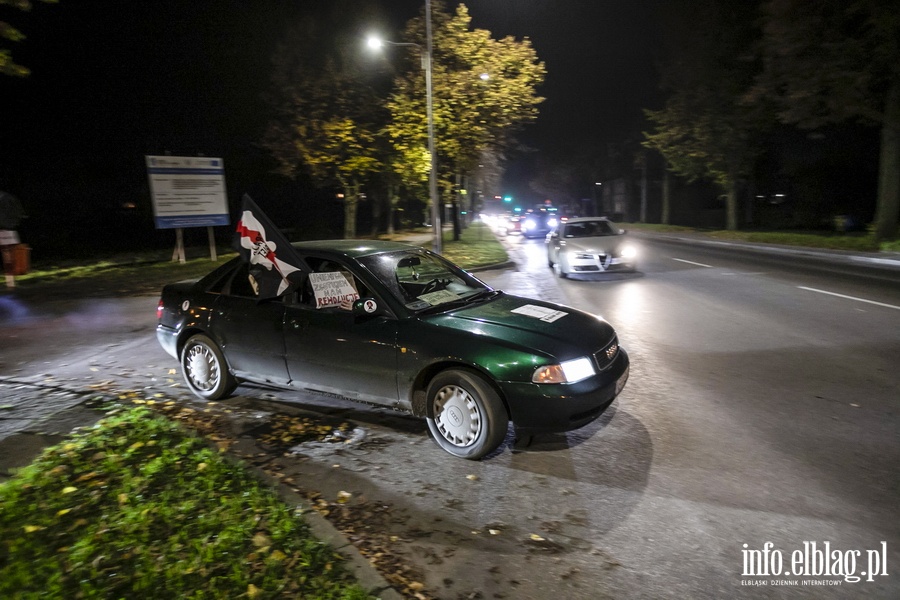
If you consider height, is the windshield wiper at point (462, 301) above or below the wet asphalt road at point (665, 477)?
above

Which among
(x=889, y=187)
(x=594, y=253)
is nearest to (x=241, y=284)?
(x=594, y=253)

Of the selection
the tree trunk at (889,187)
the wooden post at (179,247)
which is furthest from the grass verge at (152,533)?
the tree trunk at (889,187)

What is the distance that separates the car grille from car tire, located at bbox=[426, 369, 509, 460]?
32.2 inches

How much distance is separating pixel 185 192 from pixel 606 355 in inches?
722

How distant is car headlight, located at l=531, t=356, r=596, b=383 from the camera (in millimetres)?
4289

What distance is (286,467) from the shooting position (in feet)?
14.9

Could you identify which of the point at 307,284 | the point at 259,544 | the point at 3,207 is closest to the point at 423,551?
the point at 259,544

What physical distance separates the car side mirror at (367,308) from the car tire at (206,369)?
187 cm

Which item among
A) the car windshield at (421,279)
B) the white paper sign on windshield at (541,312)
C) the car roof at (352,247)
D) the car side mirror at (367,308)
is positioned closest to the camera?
the car side mirror at (367,308)

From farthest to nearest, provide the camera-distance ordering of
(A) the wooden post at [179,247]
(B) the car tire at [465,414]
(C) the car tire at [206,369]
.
→ (A) the wooden post at [179,247] → (C) the car tire at [206,369] → (B) the car tire at [465,414]

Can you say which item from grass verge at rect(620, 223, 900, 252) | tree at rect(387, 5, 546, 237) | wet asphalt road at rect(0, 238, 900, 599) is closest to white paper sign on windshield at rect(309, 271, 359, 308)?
wet asphalt road at rect(0, 238, 900, 599)

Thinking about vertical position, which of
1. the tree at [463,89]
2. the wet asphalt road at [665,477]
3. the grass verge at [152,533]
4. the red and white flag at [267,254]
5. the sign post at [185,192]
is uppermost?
the tree at [463,89]

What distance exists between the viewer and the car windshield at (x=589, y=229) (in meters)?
16.1

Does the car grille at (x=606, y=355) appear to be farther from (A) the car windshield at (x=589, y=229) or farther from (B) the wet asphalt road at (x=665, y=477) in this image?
(A) the car windshield at (x=589, y=229)
